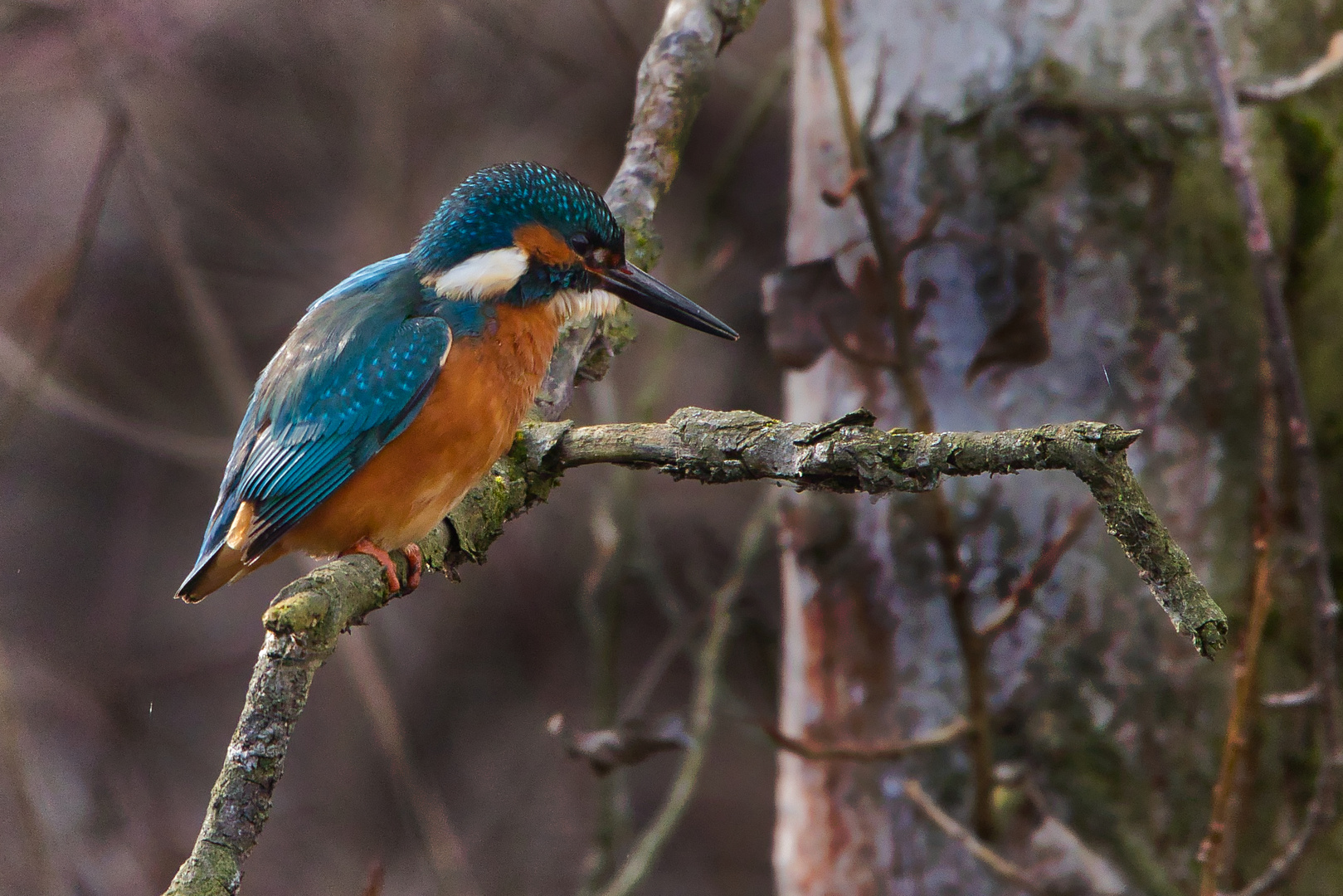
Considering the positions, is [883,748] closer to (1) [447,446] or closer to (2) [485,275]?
(1) [447,446]

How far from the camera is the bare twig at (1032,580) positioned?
86.9 inches

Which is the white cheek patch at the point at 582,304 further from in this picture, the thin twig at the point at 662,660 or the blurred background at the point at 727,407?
the thin twig at the point at 662,660

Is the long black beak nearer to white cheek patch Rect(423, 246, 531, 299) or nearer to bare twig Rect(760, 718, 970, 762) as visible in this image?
white cheek patch Rect(423, 246, 531, 299)

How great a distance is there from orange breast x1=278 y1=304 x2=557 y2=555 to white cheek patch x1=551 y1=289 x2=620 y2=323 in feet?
0.09

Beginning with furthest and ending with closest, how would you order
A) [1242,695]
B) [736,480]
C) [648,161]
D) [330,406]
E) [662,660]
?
1. [662,660]
2. [648,161]
3. [330,406]
4. [1242,695]
5. [736,480]

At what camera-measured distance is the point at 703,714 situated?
3.26m

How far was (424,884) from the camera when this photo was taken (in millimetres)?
6039

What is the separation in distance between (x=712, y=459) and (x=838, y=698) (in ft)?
4.23

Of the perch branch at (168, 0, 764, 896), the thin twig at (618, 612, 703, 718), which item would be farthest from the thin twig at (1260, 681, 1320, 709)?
the thin twig at (618, 612, 703, 718)

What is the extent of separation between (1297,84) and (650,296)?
1.31 meters

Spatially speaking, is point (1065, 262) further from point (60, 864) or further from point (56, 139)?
point (56, 139)

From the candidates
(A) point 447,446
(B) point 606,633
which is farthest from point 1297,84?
(B) point 606,633

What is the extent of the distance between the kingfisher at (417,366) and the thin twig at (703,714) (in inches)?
47.1

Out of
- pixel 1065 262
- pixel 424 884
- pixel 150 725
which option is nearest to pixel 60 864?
pixel 150 725
